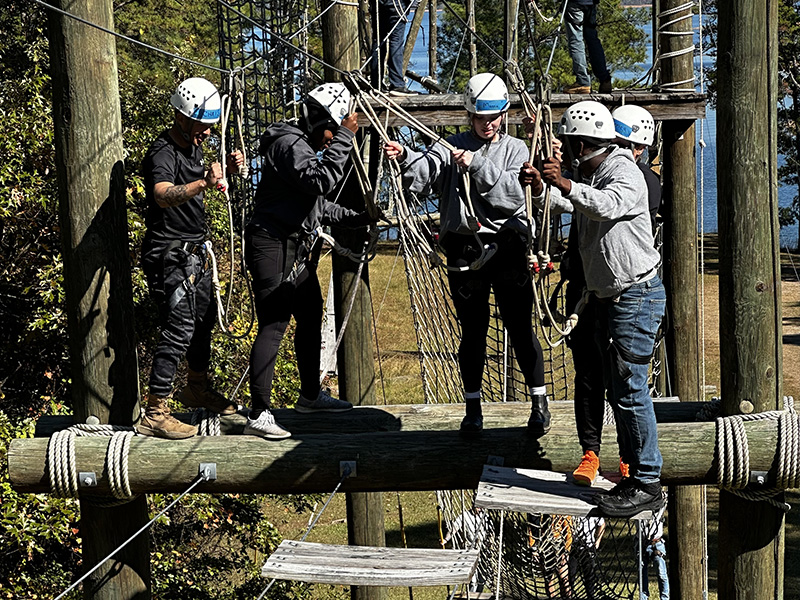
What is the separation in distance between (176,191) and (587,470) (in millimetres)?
1831

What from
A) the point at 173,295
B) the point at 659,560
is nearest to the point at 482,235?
the point at 173,295

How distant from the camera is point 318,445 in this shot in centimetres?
439

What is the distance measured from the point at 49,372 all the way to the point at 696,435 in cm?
537

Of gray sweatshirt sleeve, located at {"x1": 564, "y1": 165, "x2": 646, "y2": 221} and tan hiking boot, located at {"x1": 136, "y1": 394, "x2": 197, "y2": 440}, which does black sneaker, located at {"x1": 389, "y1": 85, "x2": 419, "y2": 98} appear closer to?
tan hiking boot, located at {"x1": 136, "y1": 394, "x2": 197, "y2": 440}

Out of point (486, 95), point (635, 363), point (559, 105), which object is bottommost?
point (635, 363)

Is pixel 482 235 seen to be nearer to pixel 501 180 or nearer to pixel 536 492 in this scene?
pixel 501 180

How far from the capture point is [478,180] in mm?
4227

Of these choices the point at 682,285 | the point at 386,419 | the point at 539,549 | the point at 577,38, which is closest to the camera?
the point at 386,419

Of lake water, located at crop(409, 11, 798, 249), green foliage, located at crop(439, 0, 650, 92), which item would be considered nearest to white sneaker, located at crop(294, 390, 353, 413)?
green foliage, located at crop(439, 0, 650, 92)

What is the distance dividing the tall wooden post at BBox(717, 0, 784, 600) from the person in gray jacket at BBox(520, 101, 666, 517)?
308 mm

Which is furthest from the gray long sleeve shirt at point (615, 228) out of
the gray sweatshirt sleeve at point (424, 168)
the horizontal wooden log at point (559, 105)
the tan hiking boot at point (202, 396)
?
the horizontal wooden log at point (559, 105)

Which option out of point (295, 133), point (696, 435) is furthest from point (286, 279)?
point (696, 435)

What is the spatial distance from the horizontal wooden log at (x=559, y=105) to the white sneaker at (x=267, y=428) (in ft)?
6.30

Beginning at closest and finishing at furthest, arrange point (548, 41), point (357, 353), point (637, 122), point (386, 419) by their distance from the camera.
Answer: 1. point (386, 419)
2. point (637, 122)
3. point (357, 353)
4. point (548, 41)
